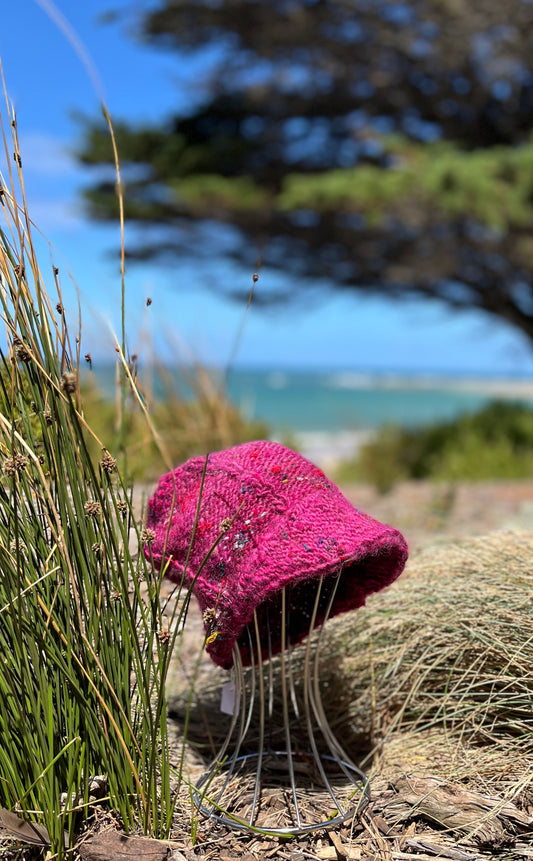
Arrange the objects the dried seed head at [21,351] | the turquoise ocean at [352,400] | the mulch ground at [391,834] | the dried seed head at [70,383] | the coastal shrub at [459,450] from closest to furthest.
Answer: the dried seed head at [70,383] < the dried seed head at [21,351] < the mulch ground at [391,834] < the coastal shrub at [459,450] < the turquoise ocean at [352,400]

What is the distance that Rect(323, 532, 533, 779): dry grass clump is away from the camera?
1690mm

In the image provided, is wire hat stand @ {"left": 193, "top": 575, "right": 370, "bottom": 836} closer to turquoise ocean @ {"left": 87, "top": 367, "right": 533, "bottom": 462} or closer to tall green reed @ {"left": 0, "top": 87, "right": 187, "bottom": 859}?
tall green reed @ {"left": 0, "top": 87, "right": 187, "bottom": 859}

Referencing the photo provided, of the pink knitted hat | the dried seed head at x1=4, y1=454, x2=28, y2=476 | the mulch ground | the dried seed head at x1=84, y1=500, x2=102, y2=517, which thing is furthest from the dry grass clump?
the dried seed head at x1=4, y1=454, x2=28, y2=476

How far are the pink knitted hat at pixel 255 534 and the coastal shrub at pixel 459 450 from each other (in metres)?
5.76

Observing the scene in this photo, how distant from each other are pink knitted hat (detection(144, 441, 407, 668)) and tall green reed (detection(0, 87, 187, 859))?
12cm

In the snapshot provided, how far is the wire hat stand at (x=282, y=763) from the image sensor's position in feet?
4.81

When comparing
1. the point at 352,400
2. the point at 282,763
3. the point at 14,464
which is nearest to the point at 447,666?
the point at 282,763

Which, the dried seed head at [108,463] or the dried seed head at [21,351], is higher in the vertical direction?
the dried seed head at [21,351]

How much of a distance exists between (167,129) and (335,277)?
2725 mm

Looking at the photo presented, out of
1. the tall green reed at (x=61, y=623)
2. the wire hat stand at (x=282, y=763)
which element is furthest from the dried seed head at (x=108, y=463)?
the wire hat stand at (x=282, y=763)

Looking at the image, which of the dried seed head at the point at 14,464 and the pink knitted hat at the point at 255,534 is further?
the pink knitted hat at the point at 255,534

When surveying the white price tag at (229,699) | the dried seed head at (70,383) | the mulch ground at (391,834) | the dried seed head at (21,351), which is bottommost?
the mulch ground at (391,834)

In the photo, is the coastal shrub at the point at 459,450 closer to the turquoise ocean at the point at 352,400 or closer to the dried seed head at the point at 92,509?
the turquoise ocean at the point at 352,400

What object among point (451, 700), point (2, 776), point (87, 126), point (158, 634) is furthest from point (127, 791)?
point (87, 126)
